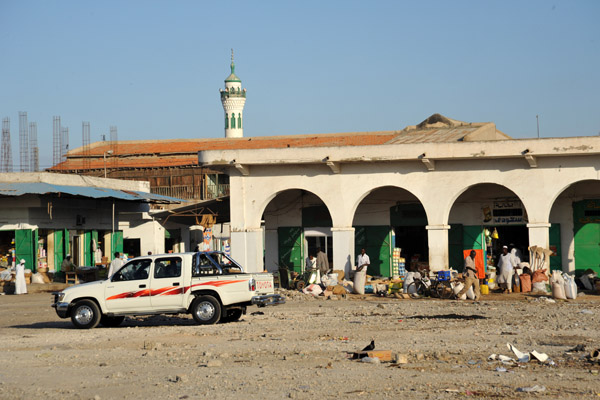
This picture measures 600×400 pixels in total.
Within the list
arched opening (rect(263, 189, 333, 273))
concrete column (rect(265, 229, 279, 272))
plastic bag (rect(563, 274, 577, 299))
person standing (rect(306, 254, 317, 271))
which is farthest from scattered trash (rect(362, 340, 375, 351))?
concrete column (rect(265, 229, 279, 272))

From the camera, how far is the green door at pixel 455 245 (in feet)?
96.5

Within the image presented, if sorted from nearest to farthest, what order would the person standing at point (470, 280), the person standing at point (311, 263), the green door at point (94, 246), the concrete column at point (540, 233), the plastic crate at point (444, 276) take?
the person standing at point (470, 280)
the plastic crate at point (444, 276)
the concrete column at point (540, 233)
the person standing at point (311, 263)
the green door at point (94, 246)

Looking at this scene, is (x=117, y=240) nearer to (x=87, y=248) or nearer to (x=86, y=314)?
(x=87, y=248)

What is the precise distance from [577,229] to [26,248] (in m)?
18.8

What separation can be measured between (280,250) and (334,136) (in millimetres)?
22741

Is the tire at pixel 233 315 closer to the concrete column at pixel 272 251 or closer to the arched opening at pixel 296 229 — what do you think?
the arched opening at pixel 296 229

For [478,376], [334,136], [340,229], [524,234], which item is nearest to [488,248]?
[524,234]

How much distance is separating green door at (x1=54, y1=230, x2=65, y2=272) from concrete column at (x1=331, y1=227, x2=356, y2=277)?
11.3 metres

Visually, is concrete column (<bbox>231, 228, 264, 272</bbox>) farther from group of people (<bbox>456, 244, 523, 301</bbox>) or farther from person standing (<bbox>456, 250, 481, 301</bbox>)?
person standing (<bbox>456, 250, 481, 301</bbox>)

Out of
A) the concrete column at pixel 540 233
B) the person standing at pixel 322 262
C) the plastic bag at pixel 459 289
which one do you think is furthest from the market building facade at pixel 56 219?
the concrete column at pixel 540 233

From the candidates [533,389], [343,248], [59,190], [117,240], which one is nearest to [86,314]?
[533,389]

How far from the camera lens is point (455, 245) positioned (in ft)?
96.9

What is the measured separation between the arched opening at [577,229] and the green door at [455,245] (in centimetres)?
290

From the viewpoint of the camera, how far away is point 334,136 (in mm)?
53312
